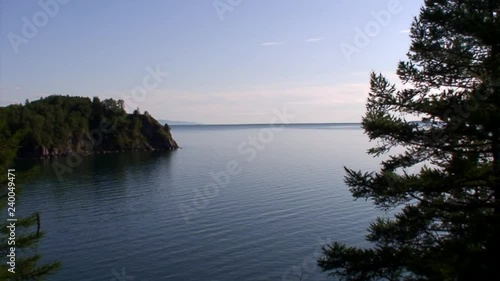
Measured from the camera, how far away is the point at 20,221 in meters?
15.8

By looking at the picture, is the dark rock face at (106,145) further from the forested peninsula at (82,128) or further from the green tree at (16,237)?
the green tree at (16,237)

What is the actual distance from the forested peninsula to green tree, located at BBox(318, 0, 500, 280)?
12358cm

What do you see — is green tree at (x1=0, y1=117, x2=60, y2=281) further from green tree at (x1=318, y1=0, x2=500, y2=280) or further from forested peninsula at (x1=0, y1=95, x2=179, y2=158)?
forested peninsula at (x1=0, y1=95, x2=179, y2=158)

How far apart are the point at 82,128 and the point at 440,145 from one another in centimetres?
15102

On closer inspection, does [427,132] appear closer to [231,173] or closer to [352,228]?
[352,228]

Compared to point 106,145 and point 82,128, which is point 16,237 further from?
point 82,128

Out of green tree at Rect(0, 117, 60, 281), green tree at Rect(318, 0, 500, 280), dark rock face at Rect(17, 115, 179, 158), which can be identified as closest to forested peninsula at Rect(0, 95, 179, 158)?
dark rock face at Rect(17, 115, 179, 158)

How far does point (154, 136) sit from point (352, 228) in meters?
134

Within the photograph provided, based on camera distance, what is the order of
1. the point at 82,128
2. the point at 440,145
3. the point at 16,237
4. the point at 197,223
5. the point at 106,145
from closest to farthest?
1. the point at 440,145
2. the point at 16,237
3. the point at 197,223
4. the point at 82,128
5. the point at 106,145

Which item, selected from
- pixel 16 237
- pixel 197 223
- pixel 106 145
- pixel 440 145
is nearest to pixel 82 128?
pixel 106 145

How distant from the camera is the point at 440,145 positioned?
11.7 m

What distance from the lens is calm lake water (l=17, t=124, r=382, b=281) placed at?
33156 millimetres

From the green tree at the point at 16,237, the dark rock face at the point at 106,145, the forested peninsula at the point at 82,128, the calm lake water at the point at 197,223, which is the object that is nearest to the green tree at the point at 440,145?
the green tree at the point at 16,237

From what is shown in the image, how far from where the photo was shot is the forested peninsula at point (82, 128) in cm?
12812
